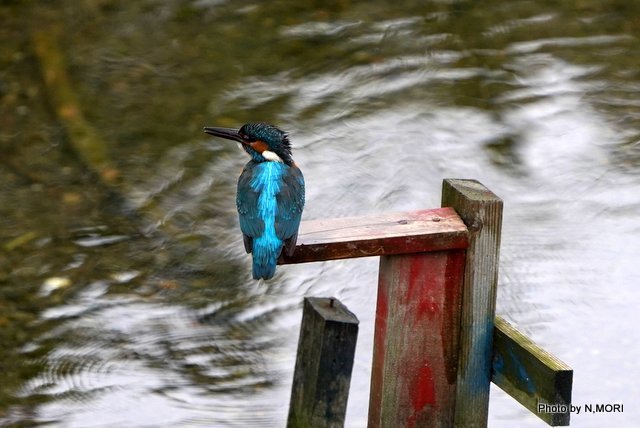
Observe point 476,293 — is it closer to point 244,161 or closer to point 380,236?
point 380,236

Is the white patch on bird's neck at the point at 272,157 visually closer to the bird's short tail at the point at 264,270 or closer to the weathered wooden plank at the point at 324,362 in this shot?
the bird's short tail at the point at 264,270

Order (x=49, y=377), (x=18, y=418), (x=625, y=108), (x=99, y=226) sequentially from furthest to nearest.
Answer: (x=625, y=108) < (x=99, y=226) < (x=49, y=377) < (x=18, y=418)

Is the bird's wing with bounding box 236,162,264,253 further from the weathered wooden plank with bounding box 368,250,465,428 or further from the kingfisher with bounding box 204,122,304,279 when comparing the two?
the weathered wooden plank with bounding box 368,250,465,428

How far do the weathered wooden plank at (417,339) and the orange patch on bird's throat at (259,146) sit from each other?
0.84 metres

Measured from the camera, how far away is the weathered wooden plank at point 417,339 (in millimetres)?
3275

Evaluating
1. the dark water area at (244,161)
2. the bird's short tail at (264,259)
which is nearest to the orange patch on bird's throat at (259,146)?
the bird's short tail at (264,259)

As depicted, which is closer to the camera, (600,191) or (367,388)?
(367,388)

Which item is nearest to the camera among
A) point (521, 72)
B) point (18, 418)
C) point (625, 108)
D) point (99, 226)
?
point (18, 418)

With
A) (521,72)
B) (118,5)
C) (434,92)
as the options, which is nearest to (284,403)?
(434,92)

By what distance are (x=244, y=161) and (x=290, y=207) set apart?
3.47 m

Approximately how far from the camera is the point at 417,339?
332cm

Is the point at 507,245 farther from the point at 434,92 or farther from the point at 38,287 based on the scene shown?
the point at 38,287

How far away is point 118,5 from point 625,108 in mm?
4058

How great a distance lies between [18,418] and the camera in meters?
4.81
